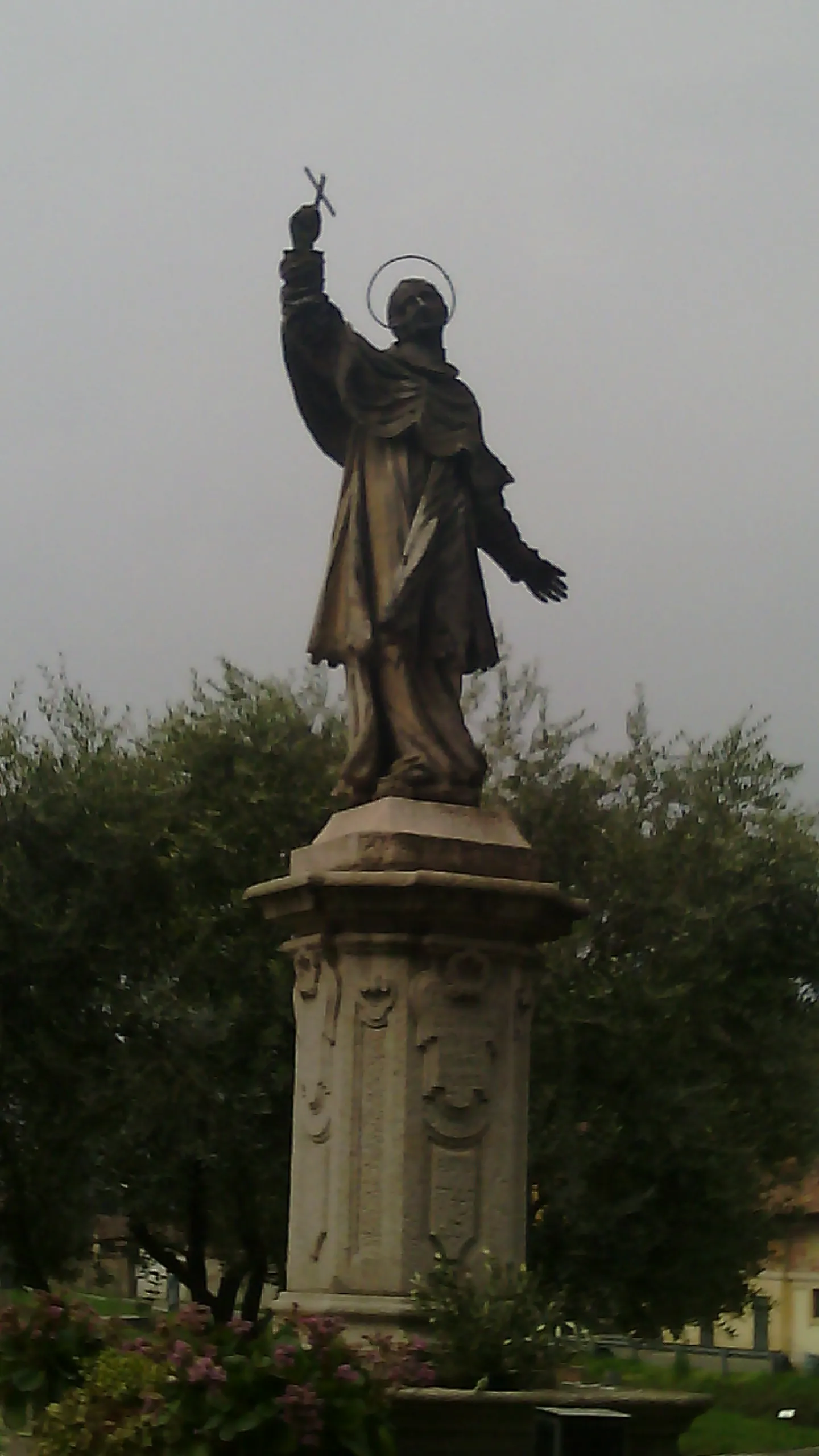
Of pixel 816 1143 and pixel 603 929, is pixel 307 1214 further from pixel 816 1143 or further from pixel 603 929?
pixel 816 1143

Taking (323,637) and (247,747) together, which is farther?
(247,747)

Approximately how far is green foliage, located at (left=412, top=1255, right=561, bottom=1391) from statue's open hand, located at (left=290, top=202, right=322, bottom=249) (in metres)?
4.76

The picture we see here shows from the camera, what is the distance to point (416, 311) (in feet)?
29.2

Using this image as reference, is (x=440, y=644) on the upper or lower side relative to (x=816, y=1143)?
upper

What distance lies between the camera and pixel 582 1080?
16.4 metres

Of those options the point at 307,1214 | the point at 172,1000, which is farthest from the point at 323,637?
the point at 172,1000

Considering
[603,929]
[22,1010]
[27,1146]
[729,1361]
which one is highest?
[603,929]

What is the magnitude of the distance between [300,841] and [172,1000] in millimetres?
1848

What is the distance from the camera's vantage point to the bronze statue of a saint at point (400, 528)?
8375 millimetres

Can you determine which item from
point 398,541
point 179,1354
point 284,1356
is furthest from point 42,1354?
point 398,541

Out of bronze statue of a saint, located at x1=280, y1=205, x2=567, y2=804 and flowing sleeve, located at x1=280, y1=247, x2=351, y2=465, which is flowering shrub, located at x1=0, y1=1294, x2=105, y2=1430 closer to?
bronze statue of a saint, located at x1=280, y1=205, x2=567, y2=804

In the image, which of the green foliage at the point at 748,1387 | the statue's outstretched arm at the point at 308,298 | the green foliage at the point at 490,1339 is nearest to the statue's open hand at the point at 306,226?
the statue's outstretched arm at the point at 308,298

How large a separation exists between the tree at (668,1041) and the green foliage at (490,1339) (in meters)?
8.94

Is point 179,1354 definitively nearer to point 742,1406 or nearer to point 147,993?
point 147,993
